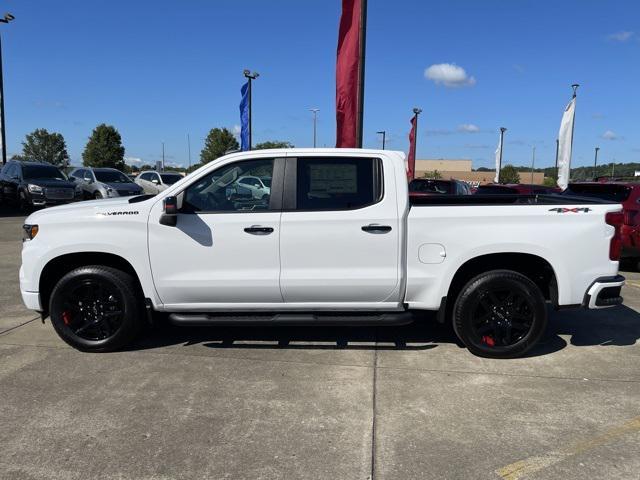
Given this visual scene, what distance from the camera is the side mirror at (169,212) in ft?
14.2

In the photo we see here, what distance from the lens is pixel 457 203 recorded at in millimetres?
4891

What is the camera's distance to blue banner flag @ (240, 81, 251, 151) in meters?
21.2

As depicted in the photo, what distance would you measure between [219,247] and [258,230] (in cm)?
37

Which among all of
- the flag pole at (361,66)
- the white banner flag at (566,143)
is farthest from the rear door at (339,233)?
the white banner flag at (566,143)

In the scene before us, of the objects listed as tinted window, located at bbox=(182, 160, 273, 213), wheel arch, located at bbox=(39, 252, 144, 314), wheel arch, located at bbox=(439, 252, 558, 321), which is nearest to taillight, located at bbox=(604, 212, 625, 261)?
wheel arch, located at bbox=(439, 252, 558, 321)

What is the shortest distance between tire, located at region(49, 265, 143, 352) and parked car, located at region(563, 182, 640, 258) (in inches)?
282

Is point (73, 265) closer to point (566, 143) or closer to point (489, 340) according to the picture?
point (489, 340)

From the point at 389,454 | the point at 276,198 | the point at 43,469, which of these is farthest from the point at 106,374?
the point at 389,454

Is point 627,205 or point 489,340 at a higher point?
point 627,205

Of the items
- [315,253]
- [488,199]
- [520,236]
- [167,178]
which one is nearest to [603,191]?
[488,199]

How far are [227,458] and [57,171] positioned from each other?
55.7ft

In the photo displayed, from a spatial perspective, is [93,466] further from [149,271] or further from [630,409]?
[630,409]

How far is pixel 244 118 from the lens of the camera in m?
21.5

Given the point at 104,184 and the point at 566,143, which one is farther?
the point at 566,143
